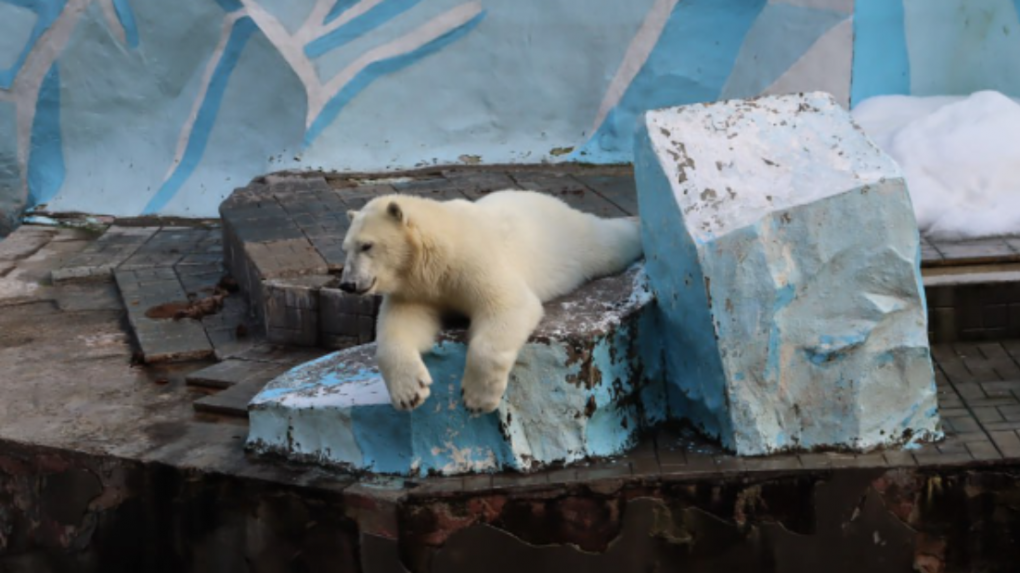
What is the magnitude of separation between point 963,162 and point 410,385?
3.73 meters

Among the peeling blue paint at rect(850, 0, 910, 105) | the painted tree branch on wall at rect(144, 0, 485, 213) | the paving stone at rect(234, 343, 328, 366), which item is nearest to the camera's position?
the paving stone at rect(234, 343, 328, 366)

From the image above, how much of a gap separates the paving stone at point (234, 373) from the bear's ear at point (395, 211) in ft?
5.60

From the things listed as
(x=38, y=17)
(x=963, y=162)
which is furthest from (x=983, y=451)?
(x=38, y=17)

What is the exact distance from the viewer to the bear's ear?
4.37m

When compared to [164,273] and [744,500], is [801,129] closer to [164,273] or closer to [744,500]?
[744,500]

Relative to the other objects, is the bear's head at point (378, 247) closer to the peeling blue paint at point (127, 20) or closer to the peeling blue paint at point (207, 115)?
the peeling blue paint at point (207, 115)

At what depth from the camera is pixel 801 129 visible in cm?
493

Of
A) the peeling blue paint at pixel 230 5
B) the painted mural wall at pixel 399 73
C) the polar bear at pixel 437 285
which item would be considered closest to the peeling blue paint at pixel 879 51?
the painted mural wall at pixel 399 73

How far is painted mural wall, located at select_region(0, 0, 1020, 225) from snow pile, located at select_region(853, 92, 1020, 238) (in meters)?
0.84

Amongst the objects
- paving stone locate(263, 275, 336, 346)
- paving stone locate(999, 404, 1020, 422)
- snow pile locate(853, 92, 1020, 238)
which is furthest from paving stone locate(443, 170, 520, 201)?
paving stone locate(999, 404, 1020, 422)

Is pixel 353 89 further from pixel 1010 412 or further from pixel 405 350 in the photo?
pixel 1010 412

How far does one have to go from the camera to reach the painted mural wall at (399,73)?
27.1ft

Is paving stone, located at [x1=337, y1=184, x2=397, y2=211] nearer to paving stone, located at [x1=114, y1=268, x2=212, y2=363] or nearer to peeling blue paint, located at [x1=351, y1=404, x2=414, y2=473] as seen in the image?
paving stone, located at [x1=114, y1=268, x2=212, y2=363]

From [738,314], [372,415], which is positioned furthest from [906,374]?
[372,415]
